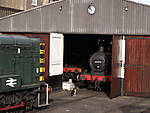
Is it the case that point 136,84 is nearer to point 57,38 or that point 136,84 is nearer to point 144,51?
point 144,51

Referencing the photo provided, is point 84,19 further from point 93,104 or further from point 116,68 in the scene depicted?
point 93,104

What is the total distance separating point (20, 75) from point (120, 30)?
8520mm

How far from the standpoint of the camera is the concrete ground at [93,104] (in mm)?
13266

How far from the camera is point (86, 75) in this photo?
1972 cm

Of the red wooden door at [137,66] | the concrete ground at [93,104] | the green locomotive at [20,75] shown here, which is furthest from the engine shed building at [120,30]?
the green locomotive at [20,75]

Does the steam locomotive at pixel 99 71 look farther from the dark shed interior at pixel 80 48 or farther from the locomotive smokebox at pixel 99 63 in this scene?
the dark shed interior at pixel 80 48

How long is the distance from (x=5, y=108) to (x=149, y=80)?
10.0 meters

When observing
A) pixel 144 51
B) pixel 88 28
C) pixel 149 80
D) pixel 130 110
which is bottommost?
pixel 130 110

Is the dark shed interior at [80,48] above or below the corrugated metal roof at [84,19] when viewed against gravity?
below

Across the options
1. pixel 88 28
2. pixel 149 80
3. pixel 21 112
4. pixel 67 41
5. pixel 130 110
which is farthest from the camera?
pixel 67 41

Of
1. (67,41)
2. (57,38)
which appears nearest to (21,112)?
(57,38)

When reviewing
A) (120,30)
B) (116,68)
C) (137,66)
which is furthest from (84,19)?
(137,66)

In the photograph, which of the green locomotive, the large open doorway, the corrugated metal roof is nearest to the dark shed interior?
the large open doorway

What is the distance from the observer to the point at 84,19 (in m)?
18.8
